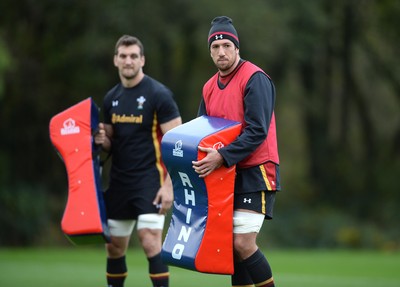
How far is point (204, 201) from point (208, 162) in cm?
34

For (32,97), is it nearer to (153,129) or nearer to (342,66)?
(342,66)

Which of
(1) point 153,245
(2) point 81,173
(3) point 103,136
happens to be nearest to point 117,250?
(1) point 153,245

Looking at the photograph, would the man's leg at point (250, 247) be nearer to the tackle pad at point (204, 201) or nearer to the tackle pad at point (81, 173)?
the tackle pad at point (204, 201)

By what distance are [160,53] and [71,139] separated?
63.4ft

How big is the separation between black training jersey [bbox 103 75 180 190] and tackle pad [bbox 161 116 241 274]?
150 cm

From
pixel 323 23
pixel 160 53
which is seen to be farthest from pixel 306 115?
pixel 160 53

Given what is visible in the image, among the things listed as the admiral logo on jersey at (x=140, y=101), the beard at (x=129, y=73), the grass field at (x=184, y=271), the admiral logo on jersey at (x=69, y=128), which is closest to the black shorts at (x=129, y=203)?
the admiral logo on jersey at (x=69, y=128)

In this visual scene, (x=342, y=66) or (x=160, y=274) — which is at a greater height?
(x=342, y=66)

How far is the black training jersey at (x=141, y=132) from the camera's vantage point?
27.5 ft

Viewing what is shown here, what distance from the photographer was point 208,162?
6.62 metres

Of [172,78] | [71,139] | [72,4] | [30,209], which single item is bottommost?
[30,209]

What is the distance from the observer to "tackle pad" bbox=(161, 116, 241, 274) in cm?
667

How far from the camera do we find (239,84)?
6.87 m

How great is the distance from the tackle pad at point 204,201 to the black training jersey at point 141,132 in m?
1.50
